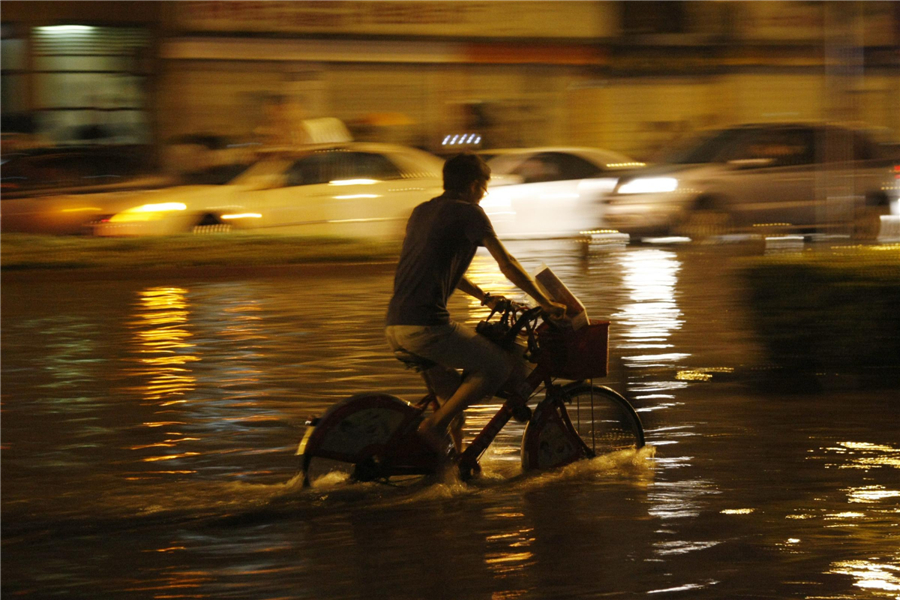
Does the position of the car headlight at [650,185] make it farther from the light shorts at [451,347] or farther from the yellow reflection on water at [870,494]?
the light shorts at [451,347]

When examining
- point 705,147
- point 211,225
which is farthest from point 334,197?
point 705,147

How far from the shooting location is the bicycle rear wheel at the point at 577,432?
21.1 feet

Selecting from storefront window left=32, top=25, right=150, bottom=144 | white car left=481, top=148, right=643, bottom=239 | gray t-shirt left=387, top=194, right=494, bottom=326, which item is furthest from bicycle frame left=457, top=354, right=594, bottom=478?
storefront window left=32, top=25, right=150, bottom=144

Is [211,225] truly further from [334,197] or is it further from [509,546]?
[509,546]

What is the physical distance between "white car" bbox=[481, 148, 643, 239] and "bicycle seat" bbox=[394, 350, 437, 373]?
13.4 m

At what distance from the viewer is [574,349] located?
6262mm

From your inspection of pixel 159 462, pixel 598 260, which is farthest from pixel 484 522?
pixel 598 260

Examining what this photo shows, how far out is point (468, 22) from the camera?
28.5m

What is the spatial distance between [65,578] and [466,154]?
2.46m

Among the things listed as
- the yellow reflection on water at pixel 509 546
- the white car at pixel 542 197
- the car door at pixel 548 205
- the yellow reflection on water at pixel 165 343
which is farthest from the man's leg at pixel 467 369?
the car door at pixel 548 205

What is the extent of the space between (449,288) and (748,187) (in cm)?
1275

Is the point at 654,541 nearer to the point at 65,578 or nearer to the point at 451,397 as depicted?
the point at 451,397

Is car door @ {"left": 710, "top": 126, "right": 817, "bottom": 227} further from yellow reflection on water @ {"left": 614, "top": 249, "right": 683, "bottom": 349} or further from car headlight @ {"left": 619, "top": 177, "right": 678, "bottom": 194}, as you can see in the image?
yellow reflection on water @ {"left": 614, "top": 249, "right": 683, "bottom": 349}

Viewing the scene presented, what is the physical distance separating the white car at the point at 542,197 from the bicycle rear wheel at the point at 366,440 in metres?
13.4
